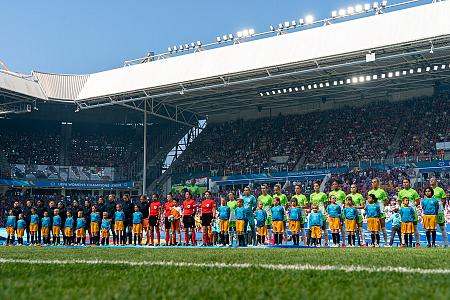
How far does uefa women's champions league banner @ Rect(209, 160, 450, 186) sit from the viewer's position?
94.6 ft

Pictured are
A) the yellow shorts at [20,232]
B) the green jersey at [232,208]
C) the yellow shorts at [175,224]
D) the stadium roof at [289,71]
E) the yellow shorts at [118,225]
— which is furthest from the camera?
the stadium roof at [289,71]

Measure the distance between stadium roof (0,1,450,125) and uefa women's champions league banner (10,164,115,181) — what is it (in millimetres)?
6237

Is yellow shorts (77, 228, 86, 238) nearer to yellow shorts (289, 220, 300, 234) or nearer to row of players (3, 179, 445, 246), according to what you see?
row of players (3, 179, 445, 246)

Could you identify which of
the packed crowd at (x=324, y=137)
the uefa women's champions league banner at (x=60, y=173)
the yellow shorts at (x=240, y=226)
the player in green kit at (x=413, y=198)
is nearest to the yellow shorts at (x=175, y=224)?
the yellow shorts at (x=240, y=226)

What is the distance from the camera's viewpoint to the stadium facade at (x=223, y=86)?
2578 cm

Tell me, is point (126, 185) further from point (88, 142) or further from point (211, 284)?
point (211, 284)

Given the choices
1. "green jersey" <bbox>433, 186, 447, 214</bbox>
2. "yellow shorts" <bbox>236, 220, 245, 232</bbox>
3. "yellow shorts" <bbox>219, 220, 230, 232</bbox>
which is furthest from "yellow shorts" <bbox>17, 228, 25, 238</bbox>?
"green jersey" <bbox>433, 186, 447, 214</bbox>

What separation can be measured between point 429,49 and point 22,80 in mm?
24740

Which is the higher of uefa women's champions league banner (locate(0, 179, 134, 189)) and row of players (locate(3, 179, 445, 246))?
uefa women's champions league banner (locate(0, 179, 134, 189))

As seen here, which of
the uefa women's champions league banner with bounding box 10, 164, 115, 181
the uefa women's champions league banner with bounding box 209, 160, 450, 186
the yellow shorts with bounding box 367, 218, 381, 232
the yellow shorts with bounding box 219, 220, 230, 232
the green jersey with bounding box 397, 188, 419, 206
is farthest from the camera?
the uefa women's champions league banner with bounding box 10, 164, 115, 181

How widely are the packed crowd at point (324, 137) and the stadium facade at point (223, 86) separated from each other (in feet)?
3.99

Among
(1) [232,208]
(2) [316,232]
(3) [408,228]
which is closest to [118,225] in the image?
(1) [232,208]

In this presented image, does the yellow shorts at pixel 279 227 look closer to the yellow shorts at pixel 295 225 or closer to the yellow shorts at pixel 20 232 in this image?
the yellow shorts at pixel 295 225

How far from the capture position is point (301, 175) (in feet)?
111
